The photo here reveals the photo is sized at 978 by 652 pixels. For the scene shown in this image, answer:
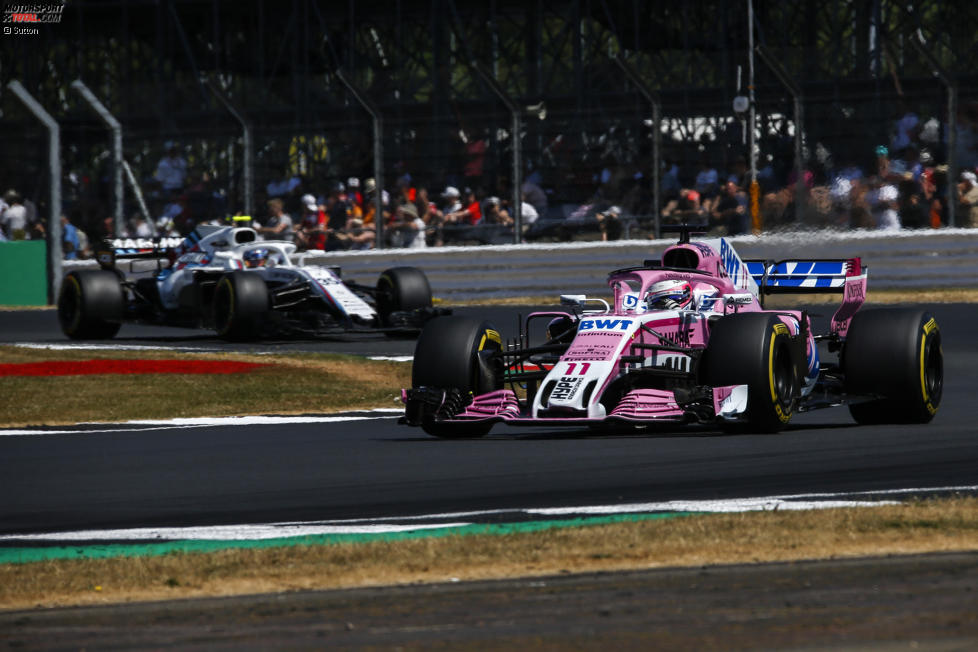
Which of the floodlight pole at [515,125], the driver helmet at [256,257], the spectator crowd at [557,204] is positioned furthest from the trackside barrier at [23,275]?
the driver helmet at [256,257]

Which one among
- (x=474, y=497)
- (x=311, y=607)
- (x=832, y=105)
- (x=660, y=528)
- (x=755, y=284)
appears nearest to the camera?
(x=311, y=607)

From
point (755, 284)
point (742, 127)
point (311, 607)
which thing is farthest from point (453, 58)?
point (311, 607)

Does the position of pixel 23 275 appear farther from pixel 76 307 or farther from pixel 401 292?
pixel 401 292

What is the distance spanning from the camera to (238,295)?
20.3 meters

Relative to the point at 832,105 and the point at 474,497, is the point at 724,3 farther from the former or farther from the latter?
the point at 474,497

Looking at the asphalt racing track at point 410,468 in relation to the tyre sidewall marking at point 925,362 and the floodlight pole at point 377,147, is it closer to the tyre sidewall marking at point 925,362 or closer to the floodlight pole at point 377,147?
the tyre sidewall marking at point 925,362

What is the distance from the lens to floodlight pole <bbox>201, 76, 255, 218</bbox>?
89.6 feet

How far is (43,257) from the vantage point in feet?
97.8

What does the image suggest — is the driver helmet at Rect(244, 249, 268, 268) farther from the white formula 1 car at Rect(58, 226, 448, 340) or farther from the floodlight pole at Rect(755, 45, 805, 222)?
the floodlight pole at Rect(755, 45, 805, 222)

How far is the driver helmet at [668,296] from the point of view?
12.2 m

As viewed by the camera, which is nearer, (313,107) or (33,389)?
(33,389)

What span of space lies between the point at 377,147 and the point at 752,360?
1607 centimetres

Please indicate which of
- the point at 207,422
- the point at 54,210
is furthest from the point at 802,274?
the point at 54,210

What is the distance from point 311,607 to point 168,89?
23.7 m
